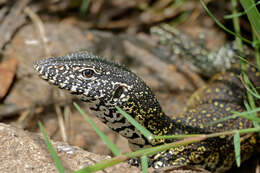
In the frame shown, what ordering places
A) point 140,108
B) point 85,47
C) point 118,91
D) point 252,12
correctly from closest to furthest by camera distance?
point 252,12, point 118,91, point 140,108, point 85,47

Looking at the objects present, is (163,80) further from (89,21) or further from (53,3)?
(53,3)

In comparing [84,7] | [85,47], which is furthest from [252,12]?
[84,7]

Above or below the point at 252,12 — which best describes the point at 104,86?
below

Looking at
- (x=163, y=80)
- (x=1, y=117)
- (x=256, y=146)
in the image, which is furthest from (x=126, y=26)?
(x=256, y=146)

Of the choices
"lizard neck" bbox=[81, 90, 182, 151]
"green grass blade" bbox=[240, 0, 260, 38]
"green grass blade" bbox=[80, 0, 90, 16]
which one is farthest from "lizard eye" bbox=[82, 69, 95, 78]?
"green grass blade" bbox=[80, 0, 90, 16]

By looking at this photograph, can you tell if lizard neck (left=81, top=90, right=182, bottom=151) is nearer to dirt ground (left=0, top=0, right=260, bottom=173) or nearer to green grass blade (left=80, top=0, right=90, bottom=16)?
dirt ground (left=0, top=0, right=260, bottom=173)

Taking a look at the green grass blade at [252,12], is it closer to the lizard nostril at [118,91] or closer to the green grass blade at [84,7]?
the lizard nostril at [118,91]

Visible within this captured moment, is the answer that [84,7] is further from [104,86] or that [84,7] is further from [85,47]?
[104,86]

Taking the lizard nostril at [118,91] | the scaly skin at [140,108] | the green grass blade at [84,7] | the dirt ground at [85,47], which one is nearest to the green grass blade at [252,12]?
the scaly skin at [140,108]
